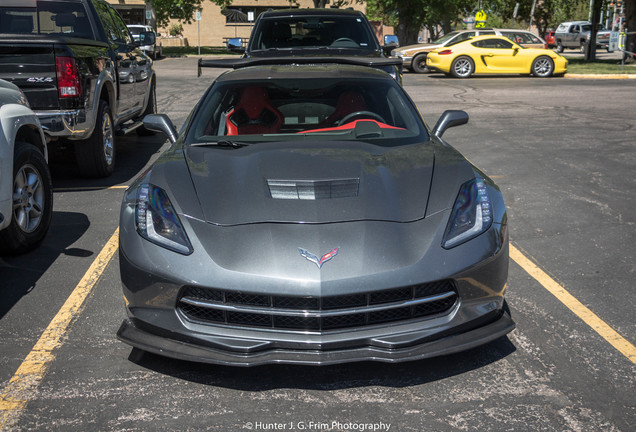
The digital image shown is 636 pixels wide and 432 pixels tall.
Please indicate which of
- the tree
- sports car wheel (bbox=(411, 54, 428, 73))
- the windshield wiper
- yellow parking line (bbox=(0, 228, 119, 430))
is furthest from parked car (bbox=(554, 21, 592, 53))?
yellow parking line (bbox=(0, 228, 119, 430))

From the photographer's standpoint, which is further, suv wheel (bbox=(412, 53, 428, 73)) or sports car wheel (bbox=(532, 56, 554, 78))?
suv wheel (bbox=(412, 53, 428, 73))

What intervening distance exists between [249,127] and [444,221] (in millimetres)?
2009

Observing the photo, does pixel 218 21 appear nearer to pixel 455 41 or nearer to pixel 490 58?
pixel 455 41

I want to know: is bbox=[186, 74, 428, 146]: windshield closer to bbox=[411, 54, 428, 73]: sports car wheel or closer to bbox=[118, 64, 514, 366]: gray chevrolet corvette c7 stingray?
bbox=[118, 64, 514, 366]: gray chevrolet corvette c7 stingray

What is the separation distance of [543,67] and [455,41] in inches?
125

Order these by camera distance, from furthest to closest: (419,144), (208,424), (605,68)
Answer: (605,68) < (419,144) < (208,424)

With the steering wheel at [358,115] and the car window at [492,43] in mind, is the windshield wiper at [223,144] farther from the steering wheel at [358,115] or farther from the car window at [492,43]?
the car window at [492,43]

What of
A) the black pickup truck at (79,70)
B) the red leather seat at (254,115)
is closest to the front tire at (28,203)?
the black pickup truck at (79,70)

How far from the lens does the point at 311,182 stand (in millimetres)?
3758

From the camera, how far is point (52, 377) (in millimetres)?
3486

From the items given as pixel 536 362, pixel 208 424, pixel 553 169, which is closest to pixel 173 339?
pixel 208 424

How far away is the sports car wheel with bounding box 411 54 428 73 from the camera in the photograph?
25844mm

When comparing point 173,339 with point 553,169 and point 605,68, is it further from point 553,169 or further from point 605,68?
point 605,68

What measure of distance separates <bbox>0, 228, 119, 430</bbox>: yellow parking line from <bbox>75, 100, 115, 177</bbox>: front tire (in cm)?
308
